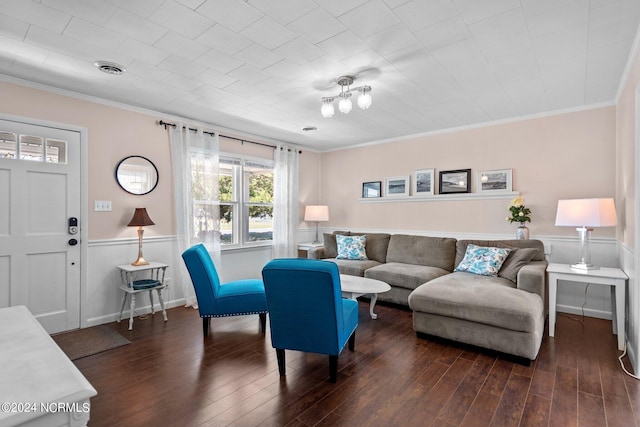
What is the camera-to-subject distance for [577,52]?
8.00ft

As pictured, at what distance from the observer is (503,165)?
417cm

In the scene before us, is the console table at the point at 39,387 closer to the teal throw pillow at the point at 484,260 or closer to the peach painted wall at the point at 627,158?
the peach painted wall at the point at 627,158

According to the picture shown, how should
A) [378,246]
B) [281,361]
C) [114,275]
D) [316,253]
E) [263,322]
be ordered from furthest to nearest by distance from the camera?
1. [316,253]
2. [378,246]
3. [114,275]
4. [263,322]
5. [281,361]

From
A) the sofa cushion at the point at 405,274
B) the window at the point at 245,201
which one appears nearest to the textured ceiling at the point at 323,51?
the window at the point at 245,201

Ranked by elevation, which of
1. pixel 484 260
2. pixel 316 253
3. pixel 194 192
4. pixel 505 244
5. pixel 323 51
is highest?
pixel 323 51

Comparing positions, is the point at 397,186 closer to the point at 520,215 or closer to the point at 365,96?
the point at 520,215

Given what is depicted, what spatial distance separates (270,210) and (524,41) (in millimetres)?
4043

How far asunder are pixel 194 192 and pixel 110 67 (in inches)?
70.5

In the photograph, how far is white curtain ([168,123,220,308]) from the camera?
159 inches

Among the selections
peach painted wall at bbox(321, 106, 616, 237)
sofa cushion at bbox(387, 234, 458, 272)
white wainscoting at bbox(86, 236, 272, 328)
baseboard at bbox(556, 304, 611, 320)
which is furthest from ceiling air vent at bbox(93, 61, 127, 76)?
baseboard at bbox(556, 304, 611, 320)

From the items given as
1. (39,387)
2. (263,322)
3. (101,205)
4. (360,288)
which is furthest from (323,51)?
(101,205)

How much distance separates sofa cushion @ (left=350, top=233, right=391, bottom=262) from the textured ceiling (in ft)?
6.65

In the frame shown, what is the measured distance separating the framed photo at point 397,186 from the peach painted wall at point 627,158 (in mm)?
2466

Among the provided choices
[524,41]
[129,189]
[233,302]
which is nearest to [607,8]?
[524,41]
